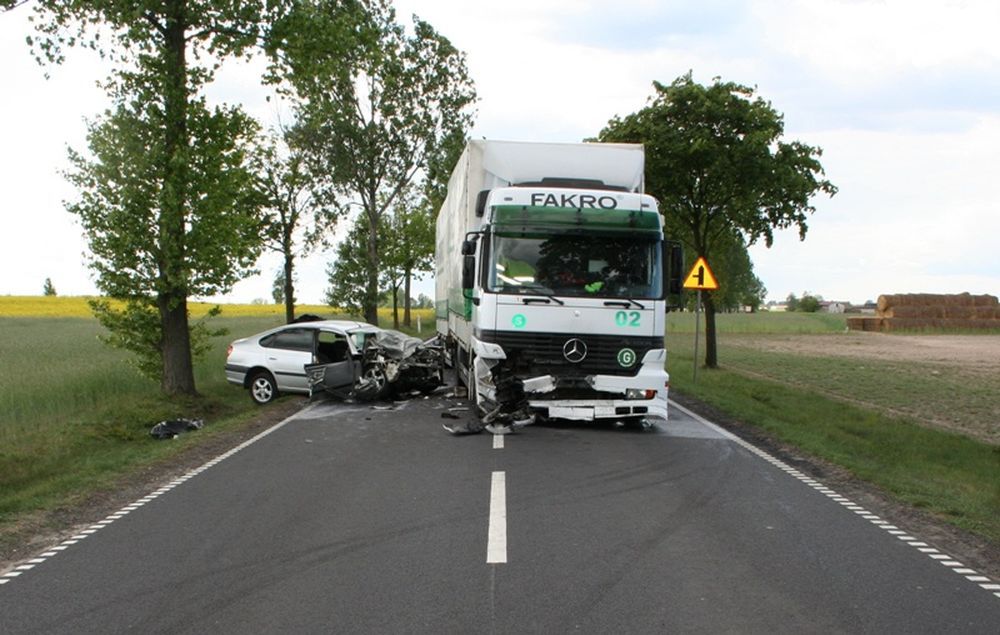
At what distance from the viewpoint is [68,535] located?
714 cm

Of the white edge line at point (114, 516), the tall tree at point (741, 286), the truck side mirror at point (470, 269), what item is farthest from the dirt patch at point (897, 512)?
the tall tree at point (741, 286)

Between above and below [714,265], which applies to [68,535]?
below

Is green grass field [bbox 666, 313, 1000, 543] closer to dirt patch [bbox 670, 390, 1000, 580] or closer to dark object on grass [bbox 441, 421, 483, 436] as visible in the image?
dirt patch [bbox 670, 390, 1000, 580]

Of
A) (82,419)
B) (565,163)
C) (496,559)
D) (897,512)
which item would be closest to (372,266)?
(82,419)

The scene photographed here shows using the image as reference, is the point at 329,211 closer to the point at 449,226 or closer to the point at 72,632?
the point at 449,226

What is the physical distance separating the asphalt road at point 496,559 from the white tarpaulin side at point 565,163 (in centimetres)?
507

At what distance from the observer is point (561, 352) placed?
477 inches

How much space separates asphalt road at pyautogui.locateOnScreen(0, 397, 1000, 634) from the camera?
496 cm

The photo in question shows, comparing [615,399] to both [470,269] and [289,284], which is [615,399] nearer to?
[470,269]

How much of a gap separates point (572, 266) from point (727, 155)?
12676 millimetres

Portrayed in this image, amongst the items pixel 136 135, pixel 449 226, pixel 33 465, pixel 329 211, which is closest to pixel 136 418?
pixel 33 465

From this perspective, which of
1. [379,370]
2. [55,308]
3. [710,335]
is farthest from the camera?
[55,308]

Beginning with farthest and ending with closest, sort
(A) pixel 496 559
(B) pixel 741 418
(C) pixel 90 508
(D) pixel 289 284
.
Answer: (D) pixel 289 284
(B) pixel 741 418
(C) pixel 90 508
(A) pixel 496 559

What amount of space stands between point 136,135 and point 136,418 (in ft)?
18.3
